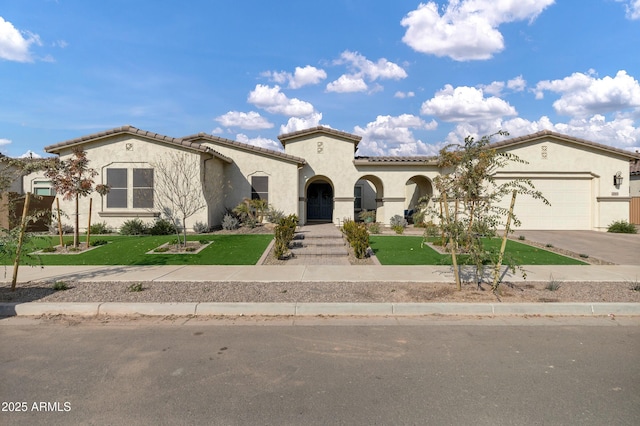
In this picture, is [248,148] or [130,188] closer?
[130,188]

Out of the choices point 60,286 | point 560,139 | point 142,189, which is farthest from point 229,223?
point 560,139

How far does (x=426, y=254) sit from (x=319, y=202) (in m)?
14.0

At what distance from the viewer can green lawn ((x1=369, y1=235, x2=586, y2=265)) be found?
10.6 m

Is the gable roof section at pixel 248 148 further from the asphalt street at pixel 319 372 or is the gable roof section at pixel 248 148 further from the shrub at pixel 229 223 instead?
the asphalt street at pixel 319 372

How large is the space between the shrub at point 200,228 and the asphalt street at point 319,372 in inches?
387

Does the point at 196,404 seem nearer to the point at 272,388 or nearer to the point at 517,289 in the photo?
the point at 272,388

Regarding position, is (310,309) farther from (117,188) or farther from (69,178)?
(117,188)

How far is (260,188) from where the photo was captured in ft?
60.6

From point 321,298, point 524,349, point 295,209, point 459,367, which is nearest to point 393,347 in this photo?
point 459,367

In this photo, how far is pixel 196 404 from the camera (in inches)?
136

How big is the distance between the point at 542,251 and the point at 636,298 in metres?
5.38

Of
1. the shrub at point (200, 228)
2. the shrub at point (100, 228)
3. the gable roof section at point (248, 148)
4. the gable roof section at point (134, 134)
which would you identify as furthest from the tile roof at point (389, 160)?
the shrub at point (100, 228)

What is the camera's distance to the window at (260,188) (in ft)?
60.5

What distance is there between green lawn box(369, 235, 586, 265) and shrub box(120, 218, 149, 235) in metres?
9.03
